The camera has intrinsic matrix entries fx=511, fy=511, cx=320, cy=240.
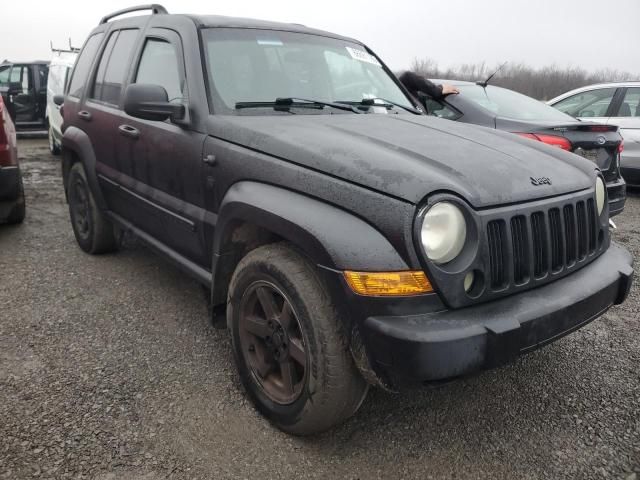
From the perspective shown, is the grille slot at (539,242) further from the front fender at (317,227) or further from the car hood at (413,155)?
the front fender at (317,227)

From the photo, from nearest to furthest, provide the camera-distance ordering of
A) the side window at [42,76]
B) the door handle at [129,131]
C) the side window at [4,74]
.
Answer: the door handle at [129,131]
the side window at [4,74]
the side window at [42,76]

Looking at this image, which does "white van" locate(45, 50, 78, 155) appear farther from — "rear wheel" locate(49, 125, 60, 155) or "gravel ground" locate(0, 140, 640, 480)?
"gravel ground" locate(0, 140, 640, 480)

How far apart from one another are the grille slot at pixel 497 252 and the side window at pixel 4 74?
1228 cm

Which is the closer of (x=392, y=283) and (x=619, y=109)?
(x=392, y=283)

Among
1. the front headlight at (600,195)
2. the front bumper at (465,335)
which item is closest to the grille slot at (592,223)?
the front headlight at (600,195)

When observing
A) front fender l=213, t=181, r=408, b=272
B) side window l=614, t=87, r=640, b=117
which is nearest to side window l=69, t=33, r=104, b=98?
front fender l=213, t=181, r=408, b=272

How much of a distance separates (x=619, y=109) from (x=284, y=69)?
6.11m

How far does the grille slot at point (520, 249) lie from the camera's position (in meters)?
1.93

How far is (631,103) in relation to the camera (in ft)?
23.2

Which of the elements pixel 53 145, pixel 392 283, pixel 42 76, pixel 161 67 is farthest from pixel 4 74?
pixel 392 283

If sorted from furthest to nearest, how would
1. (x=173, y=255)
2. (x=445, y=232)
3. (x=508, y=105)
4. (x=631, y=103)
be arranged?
(x=631, y=103), (x=508, y=105), (x=173, y=255), (x=445, y=232)

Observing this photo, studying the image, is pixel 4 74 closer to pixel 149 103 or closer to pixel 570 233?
pixel 149 103

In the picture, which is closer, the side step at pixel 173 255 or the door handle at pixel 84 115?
the side step at pixel 173 255

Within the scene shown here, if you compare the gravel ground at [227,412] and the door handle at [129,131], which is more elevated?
the door handle at [129,131]
